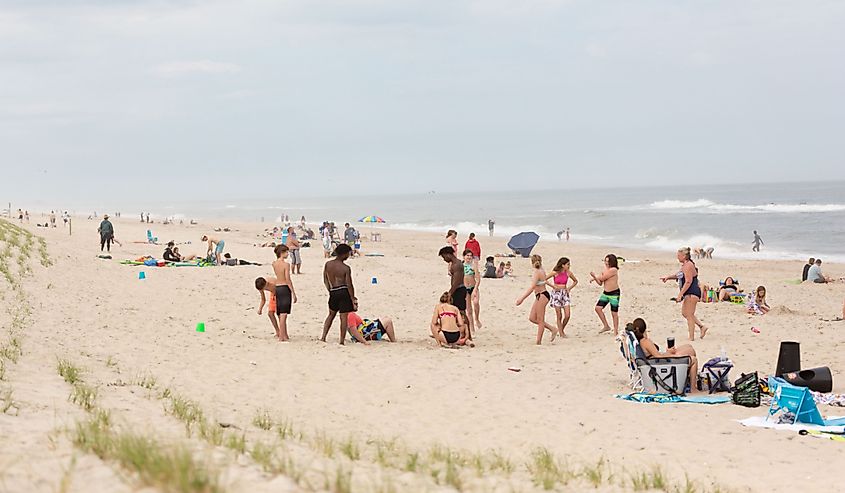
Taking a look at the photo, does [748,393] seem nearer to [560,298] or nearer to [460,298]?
[560,298]

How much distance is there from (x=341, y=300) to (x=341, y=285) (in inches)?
9.7

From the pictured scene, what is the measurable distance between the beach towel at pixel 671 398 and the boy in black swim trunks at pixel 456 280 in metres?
3.38

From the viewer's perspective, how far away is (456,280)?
11469mm

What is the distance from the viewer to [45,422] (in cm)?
546

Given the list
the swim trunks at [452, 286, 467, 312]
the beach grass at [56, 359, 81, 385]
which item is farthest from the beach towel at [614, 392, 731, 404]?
the beach grass at [56, 359, 81, 385]

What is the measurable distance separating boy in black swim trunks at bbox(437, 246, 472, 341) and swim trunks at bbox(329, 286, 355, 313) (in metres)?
1.46

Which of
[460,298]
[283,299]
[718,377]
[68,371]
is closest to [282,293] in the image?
[283,299]

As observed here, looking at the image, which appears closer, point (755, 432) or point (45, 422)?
point (45, 422)

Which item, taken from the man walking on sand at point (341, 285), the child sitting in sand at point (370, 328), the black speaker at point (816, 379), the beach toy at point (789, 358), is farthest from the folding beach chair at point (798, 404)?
the child sitting in sand at point (370, 328)

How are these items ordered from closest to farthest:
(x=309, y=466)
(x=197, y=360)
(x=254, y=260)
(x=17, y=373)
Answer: (x=309, y=466) → (x=17, y=373) → (x=197, y=360) → (x=254, y=260)

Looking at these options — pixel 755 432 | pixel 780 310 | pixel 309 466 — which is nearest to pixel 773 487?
pixel 755 432

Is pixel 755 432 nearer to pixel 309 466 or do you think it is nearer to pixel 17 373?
pixel 309 466

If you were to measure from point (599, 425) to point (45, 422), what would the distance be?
4917mm

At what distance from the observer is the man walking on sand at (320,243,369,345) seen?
1093 centimetres
